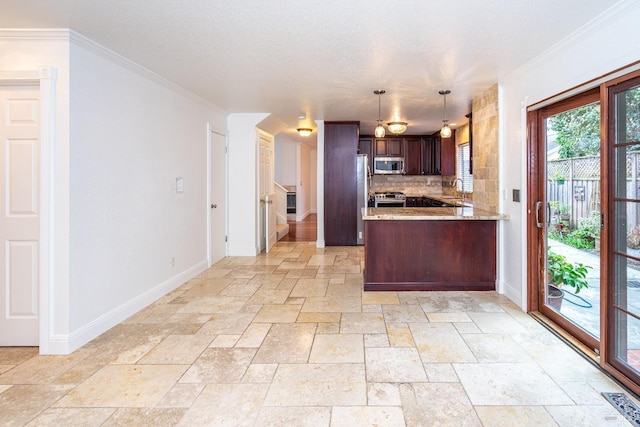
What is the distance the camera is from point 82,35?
9.34 feet

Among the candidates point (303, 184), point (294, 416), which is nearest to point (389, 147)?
point (303, 184)

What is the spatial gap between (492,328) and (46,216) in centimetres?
356

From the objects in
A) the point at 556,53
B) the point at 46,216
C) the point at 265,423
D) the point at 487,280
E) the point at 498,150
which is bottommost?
the point at 265,423

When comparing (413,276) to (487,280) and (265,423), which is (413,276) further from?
(265,423)

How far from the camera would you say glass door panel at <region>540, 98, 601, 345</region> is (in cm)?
276

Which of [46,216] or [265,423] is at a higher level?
[46,216]

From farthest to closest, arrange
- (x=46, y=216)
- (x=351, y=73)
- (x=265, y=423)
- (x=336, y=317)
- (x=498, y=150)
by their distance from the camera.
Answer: (x=498, y=150)
(x=351, y=73)
(x=336, y=317)
(x=46, y=216)
(x=265, y=423)

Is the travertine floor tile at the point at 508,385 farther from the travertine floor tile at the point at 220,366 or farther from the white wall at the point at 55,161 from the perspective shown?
the white wall at the point at 55,161

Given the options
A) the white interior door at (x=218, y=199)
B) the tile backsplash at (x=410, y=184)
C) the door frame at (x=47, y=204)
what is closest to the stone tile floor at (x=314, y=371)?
the door frame at (x=47, y=204)

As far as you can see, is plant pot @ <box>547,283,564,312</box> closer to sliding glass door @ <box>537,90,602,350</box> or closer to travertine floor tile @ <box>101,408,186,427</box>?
sliding glass door @ <box>537,90,602,350</box>

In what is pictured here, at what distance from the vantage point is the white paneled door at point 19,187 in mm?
2852

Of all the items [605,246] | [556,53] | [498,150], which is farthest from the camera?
[498,150]

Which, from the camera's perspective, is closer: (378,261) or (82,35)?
(82,35)

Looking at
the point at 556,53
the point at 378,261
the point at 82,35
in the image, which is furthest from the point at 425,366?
the point at 82,35
